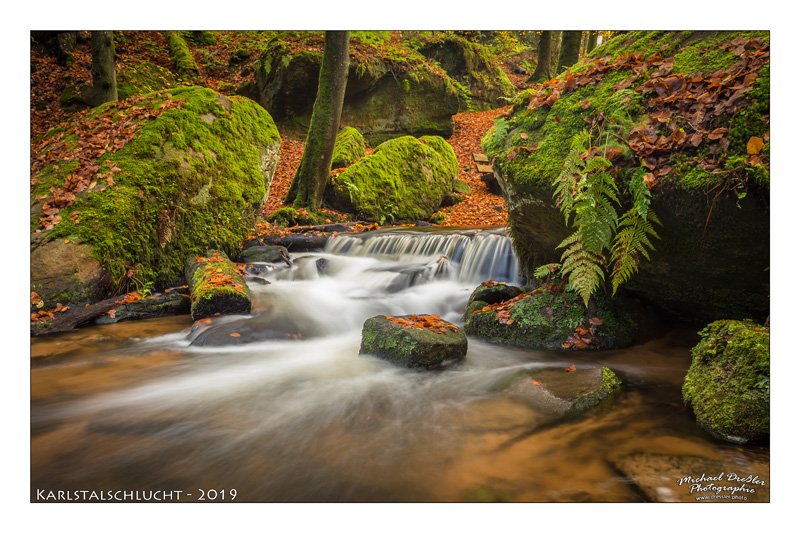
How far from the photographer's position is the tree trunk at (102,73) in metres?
→ 10.2

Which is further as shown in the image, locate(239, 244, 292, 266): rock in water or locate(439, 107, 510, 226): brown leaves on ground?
locate(439, 107, 510, 226): brown leaves on ground

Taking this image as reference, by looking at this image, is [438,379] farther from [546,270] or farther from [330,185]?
[330,185]

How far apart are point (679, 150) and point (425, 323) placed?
2518 millimetres

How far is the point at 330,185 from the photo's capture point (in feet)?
36.1

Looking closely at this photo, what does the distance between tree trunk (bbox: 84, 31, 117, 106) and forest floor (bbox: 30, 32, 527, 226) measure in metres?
0.38

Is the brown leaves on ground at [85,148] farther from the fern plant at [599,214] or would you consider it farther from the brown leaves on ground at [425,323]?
the fern plant at [599,214]

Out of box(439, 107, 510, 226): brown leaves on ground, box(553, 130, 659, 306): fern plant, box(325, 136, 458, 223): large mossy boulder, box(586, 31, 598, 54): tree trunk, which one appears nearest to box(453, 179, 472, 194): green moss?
box(439, 107, 510, 226): brown leaves on ground

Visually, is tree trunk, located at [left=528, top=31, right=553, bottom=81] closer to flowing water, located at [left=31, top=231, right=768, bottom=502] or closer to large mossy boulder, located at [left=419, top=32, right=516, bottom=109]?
large mossy boulder, located at [left=419, top=32, right=516, bottom=109]

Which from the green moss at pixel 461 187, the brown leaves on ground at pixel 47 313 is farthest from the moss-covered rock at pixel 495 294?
the green moss at pixel 461 187

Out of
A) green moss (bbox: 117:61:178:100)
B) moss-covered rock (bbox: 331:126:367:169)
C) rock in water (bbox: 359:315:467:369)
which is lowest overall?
rock in water (bbox: 359:315:467:369)

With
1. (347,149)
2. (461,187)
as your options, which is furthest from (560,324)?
(347,149)

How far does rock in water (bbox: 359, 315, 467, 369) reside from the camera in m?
4.07

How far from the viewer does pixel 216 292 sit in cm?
530

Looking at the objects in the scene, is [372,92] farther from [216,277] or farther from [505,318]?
[505,318]
